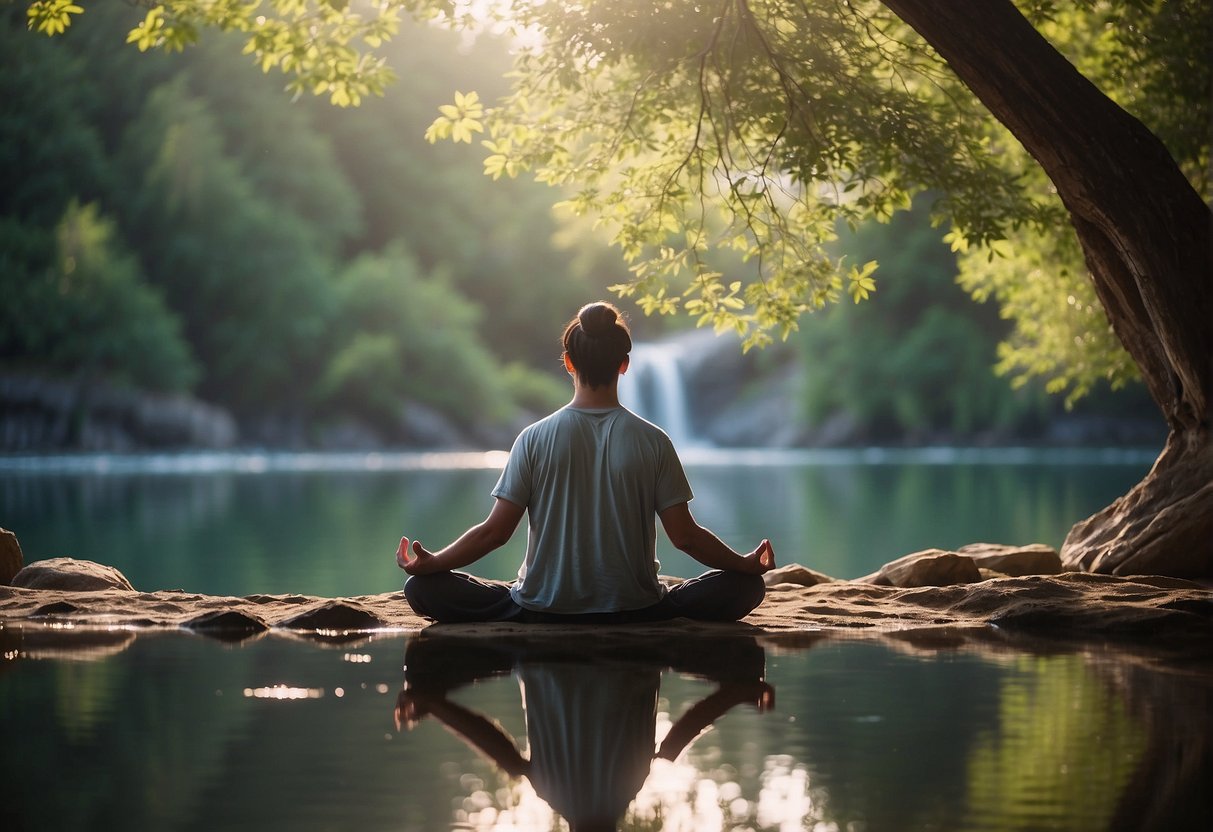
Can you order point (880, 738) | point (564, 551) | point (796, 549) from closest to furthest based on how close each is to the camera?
point (880, 738)
point (564, 551)
point (796, 549)

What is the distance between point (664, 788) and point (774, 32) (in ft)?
20.6

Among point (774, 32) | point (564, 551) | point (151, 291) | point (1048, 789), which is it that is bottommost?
point (1048, 789)

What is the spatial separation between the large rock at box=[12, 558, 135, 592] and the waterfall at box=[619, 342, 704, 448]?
1321 inches

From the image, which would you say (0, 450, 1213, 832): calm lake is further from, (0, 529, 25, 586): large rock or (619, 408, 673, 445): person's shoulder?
(0, 529, 25, 586): large rock

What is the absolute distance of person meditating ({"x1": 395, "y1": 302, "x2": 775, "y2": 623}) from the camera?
537 centimetres

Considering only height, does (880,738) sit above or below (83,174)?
below

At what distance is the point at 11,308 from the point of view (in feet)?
107

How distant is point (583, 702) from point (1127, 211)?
4.39 meters

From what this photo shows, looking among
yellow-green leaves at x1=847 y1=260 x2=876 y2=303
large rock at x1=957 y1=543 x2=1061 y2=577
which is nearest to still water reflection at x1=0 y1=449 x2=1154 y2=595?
large rock at x1=957 y1=543 x2=1061 y2=577

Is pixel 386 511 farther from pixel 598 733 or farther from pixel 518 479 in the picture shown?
pixel 598 733

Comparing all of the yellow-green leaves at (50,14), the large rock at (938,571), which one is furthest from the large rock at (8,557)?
the large rock at (938,571)

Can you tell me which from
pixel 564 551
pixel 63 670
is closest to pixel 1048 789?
pixel 564 551

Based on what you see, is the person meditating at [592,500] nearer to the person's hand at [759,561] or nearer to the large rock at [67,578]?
the person's hand at [759,561]

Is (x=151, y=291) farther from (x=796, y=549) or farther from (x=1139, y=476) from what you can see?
(x=796, y=549)
